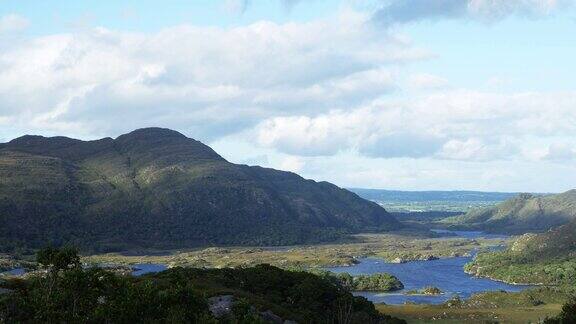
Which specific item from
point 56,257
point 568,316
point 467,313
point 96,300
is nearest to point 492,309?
point 467,313

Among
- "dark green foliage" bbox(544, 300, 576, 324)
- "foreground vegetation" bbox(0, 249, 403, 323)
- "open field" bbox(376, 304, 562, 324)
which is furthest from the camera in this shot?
"open field" bbox(376, 304, 562, 324)

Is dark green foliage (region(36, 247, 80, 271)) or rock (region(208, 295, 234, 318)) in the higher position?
dark green foliage (region(36, 247, 80, 271))

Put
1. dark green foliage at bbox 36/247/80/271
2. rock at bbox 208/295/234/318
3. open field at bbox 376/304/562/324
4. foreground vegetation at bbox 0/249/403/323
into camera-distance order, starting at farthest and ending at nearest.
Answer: open field at bbox 376/304/562/324, rock at bbox 208/295/234/318, dark green foliage at bbox 36/247/80/271, foreground vegetation at bbox 0/249/403/323

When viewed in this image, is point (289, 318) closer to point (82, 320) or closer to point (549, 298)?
point (82, 320)

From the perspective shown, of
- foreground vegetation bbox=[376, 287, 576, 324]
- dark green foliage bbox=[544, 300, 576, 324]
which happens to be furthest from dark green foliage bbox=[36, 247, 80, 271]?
foreground vegetation bbox=[376, 287, 576, 324]

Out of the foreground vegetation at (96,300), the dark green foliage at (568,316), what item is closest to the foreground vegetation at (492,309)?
the dark green foliage at (568,316)

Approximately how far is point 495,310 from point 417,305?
67.3 feet

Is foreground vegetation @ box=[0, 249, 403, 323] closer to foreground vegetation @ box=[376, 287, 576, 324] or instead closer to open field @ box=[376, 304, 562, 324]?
open field @ box=[376, 304, 562, 324]

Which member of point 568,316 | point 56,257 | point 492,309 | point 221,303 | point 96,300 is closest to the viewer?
point 96,300

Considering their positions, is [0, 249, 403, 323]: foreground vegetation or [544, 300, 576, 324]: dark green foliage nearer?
[0, 249, 403, 323]: foreground vegetation

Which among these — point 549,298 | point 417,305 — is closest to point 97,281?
point 417,305

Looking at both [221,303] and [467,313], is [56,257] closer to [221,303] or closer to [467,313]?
[221,303]

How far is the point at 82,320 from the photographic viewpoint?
5534 centimetres

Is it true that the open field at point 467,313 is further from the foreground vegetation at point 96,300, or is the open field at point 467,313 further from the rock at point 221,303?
the foreground vegetation at point 96,300
